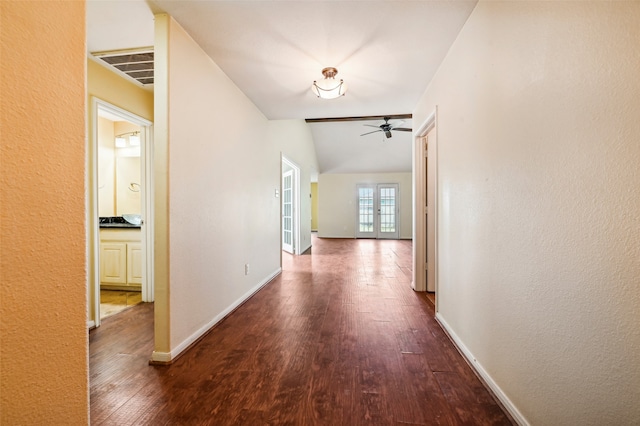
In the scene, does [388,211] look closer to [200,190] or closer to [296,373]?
[200,190]

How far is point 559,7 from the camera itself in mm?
1016

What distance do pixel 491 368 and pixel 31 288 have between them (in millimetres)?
1979


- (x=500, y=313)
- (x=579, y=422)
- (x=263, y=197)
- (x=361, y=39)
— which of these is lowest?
(x=579, y=422)

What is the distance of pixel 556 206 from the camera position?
3.39ft

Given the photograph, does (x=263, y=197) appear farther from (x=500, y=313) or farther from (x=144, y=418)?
(x=500, y=313)

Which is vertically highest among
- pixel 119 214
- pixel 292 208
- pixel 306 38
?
pixel 306 38

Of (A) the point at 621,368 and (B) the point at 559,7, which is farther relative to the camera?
(B) the point at 559,7

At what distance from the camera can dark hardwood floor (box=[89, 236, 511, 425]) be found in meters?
1.35

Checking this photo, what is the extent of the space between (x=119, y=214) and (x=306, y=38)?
370cm

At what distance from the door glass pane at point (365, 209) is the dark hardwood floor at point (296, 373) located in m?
6.65

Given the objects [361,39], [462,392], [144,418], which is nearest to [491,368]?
[462,392]

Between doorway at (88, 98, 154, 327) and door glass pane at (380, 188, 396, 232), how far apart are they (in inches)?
291

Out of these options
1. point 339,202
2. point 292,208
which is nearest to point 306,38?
point 292,208

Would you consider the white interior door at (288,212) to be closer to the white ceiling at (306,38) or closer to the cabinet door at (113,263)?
the white ceiling at (306,38)
